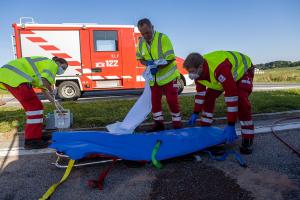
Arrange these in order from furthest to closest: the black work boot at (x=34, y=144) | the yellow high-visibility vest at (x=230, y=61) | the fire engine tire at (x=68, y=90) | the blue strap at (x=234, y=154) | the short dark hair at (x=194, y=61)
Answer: the fire engine tire at (x=68, y=90) < the black work boot at (x=34, y=144) < the yellow high-visibility vest at (x=230, y=61) < the short dark hair at (x=194, y=61) < the blue strap at (x=234, y=154)

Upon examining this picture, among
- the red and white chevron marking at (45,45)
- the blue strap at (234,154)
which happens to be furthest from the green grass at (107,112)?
the red and white chevron marking at (45,45)

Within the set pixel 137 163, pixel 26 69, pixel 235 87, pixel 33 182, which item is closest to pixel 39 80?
pixel 26 69

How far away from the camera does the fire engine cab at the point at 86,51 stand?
9.59 metres

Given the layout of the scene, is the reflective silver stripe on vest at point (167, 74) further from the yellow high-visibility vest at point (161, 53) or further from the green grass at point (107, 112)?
the green grass at point (107, 112)

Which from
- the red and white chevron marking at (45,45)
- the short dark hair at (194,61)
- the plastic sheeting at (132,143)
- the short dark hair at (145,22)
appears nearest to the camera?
the plastic sheeting at (132,143)

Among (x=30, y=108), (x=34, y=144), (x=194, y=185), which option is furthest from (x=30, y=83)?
(x=194, y=185)

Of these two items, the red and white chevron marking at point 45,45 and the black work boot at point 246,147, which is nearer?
the black work boot at point 246,147

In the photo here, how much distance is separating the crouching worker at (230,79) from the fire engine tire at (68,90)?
6646mm

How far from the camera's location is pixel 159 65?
4.77m

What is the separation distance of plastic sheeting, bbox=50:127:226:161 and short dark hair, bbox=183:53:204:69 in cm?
97

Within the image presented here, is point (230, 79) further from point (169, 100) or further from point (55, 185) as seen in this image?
point (55, 185)

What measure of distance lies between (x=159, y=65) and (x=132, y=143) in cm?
156

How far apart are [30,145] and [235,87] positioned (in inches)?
125

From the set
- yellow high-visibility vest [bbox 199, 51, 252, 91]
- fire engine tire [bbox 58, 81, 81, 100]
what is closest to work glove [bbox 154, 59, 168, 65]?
yellow high-visibility vest [bbox 199, 51, 252, 91]
